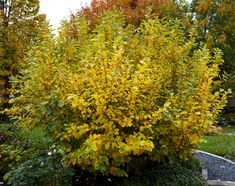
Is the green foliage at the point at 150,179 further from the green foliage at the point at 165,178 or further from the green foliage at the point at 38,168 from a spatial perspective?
the green foliage at the point at 38,168

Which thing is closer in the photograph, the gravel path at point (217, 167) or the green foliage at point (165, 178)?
the green foliage at point (165, 178)

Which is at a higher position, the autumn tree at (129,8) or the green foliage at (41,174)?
the autumn tree at (129,8)

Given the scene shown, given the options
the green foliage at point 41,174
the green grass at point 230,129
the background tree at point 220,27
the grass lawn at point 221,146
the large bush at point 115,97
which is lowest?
the green grass at point 230,129

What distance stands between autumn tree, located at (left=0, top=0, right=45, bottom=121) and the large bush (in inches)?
235

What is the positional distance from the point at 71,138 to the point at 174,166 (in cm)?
169

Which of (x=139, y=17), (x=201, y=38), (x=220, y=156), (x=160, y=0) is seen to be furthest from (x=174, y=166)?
(x=160, y=0)

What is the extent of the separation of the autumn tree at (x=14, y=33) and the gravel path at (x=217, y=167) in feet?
19.1

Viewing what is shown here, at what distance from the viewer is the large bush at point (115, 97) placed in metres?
3.98

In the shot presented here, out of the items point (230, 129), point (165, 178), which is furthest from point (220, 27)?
point (165, 178)

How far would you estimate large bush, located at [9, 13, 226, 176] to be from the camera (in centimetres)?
398

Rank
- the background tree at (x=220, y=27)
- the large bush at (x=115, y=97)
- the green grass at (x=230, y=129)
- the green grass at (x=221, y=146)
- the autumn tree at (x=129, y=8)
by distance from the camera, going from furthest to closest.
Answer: the autumn tree at (x=129, y=8) → the background tree at (x=220, y=27) → the green grass at (x=230, y=129) → the green grass at (x=221, y=146) → the large bush at (x=115, y=97)

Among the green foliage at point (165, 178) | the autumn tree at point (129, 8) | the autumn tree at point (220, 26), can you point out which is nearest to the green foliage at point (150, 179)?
the green foliage at point (165, 178)

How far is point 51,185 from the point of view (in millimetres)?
4391

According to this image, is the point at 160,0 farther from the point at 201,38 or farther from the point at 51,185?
the point at 51,185
